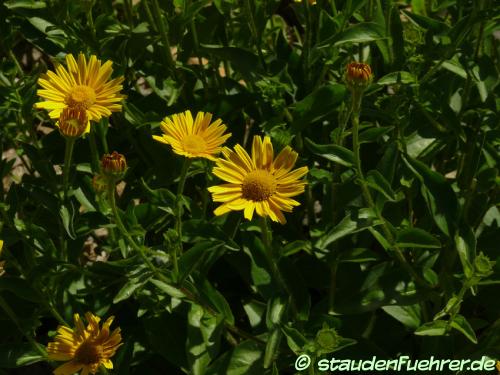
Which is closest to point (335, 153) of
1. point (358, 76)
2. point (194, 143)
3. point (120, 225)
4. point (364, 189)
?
point (364, 189)

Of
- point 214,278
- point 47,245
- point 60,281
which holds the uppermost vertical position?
point 47,245

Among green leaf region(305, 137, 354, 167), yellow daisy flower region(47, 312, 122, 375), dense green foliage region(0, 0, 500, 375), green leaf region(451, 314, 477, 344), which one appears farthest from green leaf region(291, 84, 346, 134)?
yellow daisy flower region(47, 312, 122, 375)

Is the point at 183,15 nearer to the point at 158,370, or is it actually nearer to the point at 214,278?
the point at 214,278

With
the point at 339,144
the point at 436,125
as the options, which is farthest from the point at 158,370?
the point at 436,125

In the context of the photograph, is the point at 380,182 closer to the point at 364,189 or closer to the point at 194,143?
the point at 364,189

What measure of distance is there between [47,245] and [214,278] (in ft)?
2.24

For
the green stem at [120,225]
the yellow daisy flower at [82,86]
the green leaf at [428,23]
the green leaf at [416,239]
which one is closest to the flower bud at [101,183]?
the green stem at [120,225]

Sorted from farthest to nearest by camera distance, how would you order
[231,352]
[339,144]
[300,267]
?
[300,267] < [231,352] < [339,144]

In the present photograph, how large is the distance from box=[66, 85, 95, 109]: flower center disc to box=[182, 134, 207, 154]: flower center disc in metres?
0.32

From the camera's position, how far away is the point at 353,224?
5.90ft

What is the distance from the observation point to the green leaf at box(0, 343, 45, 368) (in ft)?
6.29

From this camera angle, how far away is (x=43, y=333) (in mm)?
2652

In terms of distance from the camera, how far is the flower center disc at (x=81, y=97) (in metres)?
1.86

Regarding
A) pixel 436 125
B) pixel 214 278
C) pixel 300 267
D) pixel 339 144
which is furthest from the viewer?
pixel 214 278
